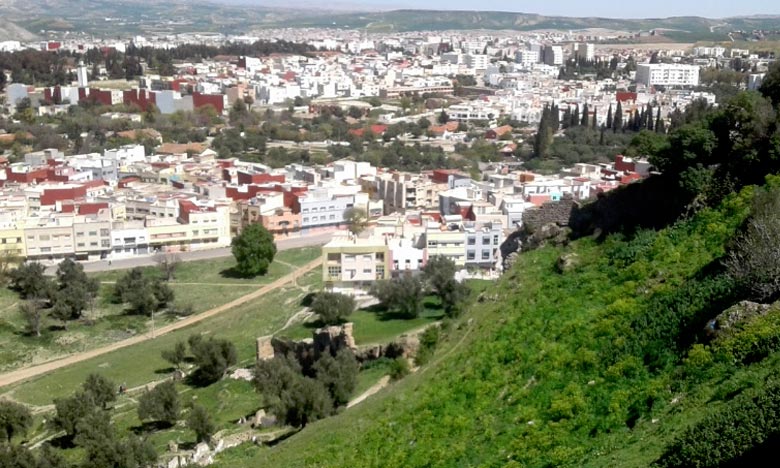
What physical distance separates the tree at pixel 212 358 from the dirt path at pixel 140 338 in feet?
11.8

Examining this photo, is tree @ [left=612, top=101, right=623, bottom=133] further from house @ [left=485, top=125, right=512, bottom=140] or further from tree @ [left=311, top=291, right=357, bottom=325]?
tree @ [left=311, top=291, right=357, bottom=325]

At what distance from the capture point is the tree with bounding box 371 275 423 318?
1673cm

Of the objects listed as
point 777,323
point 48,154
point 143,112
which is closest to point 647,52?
point 143,112

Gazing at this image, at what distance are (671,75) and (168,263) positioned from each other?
54.2m

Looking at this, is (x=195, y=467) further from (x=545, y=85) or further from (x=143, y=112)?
(x=545, y=85)

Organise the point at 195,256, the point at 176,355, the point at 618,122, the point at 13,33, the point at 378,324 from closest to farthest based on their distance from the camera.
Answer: the point at 176,355 < the point at 378,324 < the point at 195,256 < the point at 618,122 < the point at 13,33

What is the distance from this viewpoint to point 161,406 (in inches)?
485

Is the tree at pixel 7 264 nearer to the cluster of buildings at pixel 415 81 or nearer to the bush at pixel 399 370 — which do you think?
the bush at pixel 399 370

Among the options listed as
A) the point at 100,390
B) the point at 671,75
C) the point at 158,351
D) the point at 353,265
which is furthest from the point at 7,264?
the point at 671,75

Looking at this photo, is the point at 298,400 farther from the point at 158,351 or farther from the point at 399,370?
the point at 158,351

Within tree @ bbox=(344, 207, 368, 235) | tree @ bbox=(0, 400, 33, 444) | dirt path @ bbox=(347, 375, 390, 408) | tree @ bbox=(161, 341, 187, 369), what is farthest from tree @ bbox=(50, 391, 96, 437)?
tree @ bbox=(344, 207, 368, 235)

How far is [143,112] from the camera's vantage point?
2082 inches

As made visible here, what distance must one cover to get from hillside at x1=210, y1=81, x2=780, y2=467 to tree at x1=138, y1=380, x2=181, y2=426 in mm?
2468

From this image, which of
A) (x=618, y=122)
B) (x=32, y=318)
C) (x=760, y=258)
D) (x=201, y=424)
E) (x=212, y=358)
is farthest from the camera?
(x=618, y=122)
